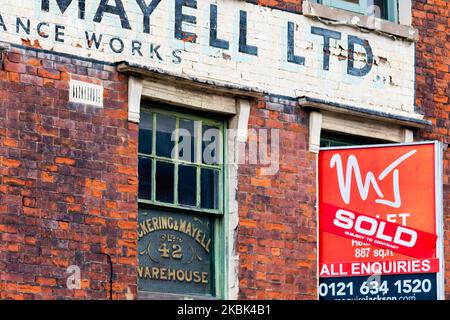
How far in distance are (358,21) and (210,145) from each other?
2509 millimetres

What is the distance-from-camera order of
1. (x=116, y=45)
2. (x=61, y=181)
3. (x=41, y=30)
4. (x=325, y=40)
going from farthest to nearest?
(x=325, y=40) < (x=116, y=45) < (x=41, y=30) < (x=61, y=181)

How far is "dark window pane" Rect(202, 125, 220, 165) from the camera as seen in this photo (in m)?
19.3

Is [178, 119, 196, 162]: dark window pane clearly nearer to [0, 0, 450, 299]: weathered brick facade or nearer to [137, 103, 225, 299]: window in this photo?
[137, 103, 225, 299]: window

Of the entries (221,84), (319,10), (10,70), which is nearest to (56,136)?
(10,70)

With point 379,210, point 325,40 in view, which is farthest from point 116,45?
point 379,210

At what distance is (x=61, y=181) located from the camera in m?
17.9

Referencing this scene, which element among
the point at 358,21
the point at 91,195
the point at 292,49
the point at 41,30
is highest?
the point at 358,21

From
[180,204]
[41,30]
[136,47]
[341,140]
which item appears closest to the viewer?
[41,30]

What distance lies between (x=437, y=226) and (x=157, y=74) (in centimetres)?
345

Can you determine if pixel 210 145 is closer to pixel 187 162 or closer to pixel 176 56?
pixel 187 162

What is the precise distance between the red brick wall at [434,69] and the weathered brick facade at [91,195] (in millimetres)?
1898

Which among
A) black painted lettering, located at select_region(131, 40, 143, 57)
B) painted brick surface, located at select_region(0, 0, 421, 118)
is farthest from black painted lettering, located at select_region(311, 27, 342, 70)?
black painted lettering, located at select_region(131, 40, 143, 57)

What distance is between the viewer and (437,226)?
63.2 ft

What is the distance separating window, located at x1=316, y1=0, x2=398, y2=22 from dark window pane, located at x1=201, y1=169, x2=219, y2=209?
2.60 m
